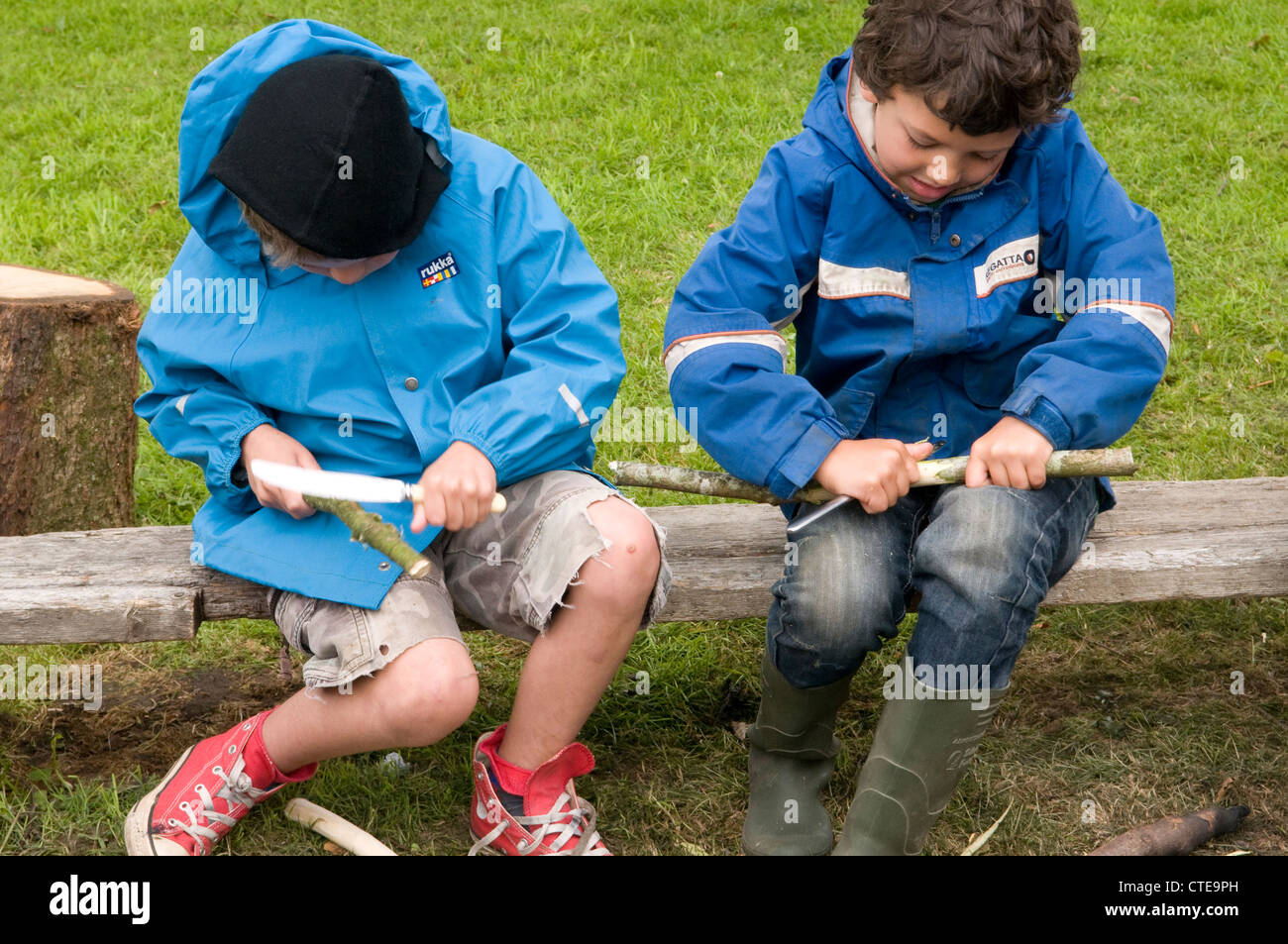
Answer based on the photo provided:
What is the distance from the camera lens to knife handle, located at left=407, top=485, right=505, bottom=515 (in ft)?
7.18

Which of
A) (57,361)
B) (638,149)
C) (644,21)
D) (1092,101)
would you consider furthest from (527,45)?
(57,361)

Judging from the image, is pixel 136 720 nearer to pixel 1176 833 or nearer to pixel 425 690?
pixel 425 690

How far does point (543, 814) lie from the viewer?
238 cm

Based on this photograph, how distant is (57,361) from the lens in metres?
3.19

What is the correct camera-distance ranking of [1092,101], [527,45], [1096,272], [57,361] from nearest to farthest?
[1096,272] → [57,361] → [1092,101] → [527,45]

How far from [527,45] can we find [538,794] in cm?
495

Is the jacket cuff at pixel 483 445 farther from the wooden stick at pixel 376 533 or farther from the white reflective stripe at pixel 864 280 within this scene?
the white reflective stripe at pixel 864 280

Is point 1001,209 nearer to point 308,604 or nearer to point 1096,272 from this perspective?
point 1096,272

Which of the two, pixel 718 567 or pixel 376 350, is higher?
pixel 376 350

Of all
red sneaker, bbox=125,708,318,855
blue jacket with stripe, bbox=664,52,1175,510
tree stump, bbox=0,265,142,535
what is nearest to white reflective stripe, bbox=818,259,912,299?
blue jacket with stripe, bbox=664,52,1175,510

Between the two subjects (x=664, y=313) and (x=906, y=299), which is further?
(x=664, y=313)

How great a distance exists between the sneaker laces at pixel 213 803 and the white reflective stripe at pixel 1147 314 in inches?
68.6

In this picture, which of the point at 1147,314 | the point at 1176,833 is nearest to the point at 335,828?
the point at 1176,833

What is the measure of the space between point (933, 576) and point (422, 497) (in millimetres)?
865
